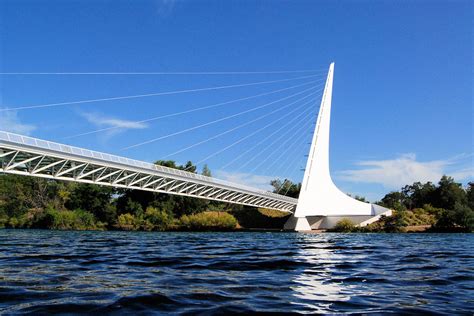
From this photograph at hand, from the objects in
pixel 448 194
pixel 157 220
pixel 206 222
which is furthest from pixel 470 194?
pixel 157 220

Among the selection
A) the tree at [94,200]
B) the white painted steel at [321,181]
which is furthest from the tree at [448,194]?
the tree at [94,200]

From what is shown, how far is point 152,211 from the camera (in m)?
67.9

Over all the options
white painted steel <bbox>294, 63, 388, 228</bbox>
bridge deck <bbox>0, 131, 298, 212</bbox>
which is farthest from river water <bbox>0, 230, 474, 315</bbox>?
white painted steel <bbox>294, 63, 388, 228</bbox>

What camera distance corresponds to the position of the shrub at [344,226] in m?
54.0

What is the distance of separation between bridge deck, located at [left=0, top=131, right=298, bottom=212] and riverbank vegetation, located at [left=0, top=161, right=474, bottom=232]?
9989 mm

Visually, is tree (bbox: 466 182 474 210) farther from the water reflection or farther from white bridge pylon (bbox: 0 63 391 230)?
the water reflection

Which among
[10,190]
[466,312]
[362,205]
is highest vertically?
[10,190]

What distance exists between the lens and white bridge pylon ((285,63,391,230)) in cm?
5019

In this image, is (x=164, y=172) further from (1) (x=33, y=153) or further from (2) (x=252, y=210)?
(2) (x=252, y=210)

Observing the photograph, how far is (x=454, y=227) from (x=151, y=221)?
42.9 meters

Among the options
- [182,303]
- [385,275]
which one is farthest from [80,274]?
[385,275]

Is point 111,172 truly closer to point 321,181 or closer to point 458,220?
point 321,181

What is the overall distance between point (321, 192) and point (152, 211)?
28569mm

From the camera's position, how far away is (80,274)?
7059mm
